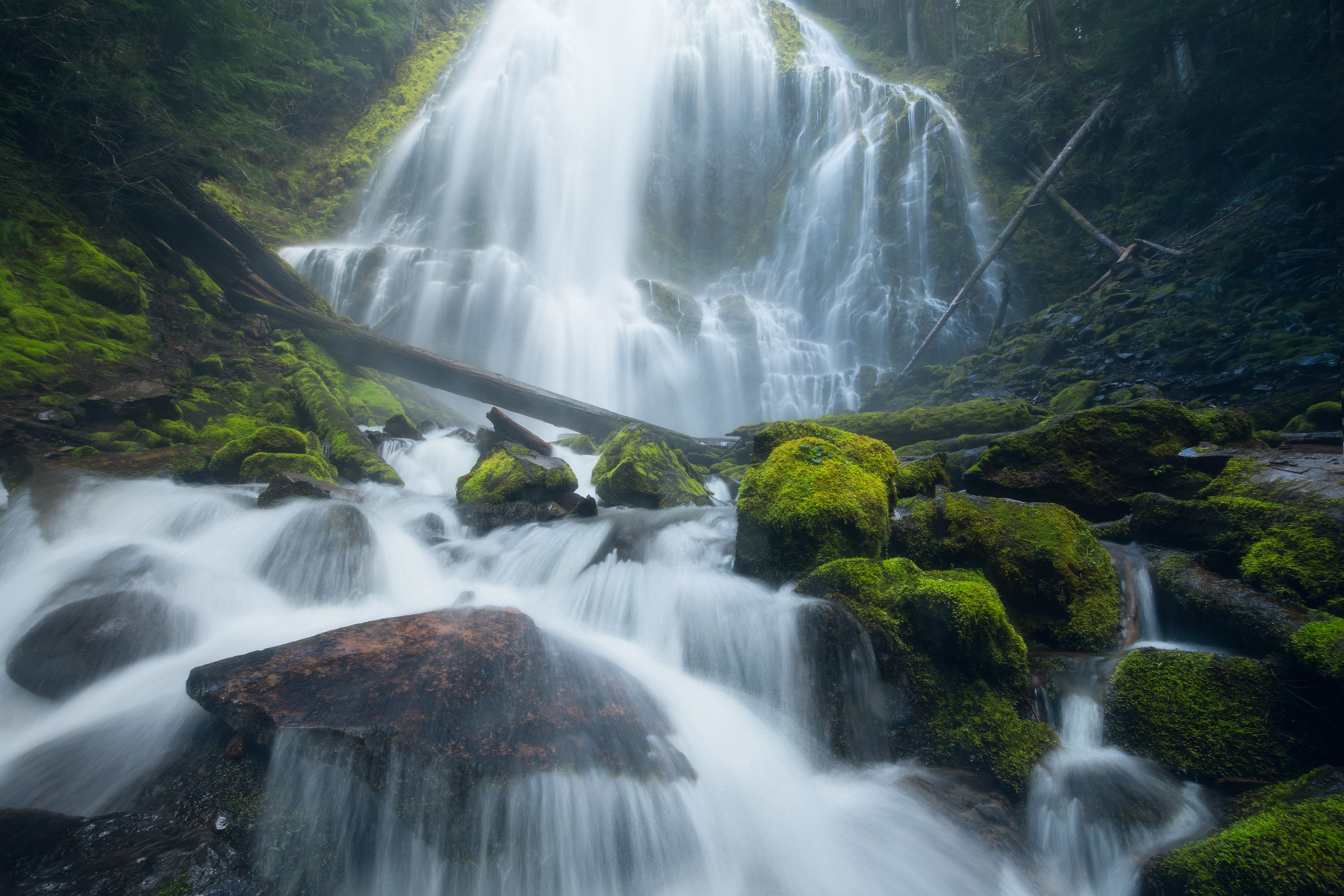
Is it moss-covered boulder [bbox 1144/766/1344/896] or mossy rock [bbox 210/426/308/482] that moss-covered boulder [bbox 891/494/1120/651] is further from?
mossy rock [bbox 210/426/308/482]

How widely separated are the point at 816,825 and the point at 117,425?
8.44 metres

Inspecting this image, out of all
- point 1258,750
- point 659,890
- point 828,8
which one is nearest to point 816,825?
point 659,890

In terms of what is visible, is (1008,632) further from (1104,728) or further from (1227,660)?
(1227,660)

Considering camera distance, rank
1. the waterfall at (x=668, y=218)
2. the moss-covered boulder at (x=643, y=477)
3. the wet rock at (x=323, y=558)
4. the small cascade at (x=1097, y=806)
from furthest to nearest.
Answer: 1. the waterfall at (x=668, y=218)
2. the moss-covered boulder at (x=643, y=477)
3. the wet rock at (x=323, y=558)
4. the small cascade at (x=1097, y=806)

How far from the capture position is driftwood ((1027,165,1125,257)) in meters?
12.7

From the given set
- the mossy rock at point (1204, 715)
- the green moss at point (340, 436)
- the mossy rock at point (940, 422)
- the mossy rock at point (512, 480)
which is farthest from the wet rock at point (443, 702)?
the mossy rock at point (940, 422)

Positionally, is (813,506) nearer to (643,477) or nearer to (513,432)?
(643,477)

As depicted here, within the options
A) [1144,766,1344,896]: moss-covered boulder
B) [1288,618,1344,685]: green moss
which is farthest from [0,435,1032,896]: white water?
[1288,618,1344,685]: green moss

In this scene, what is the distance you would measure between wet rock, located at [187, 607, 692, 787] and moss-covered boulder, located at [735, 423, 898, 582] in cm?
161

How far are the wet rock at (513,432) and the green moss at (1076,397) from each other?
929 cm

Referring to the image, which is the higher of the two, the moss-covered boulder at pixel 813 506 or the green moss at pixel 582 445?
the green moss at pixel 582 445

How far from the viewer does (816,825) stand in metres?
2.88

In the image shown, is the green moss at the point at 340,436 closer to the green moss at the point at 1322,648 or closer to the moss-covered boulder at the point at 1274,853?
the moss-covered boulder at the point at 1274,853

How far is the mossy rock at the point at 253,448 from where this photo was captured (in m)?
6.37
